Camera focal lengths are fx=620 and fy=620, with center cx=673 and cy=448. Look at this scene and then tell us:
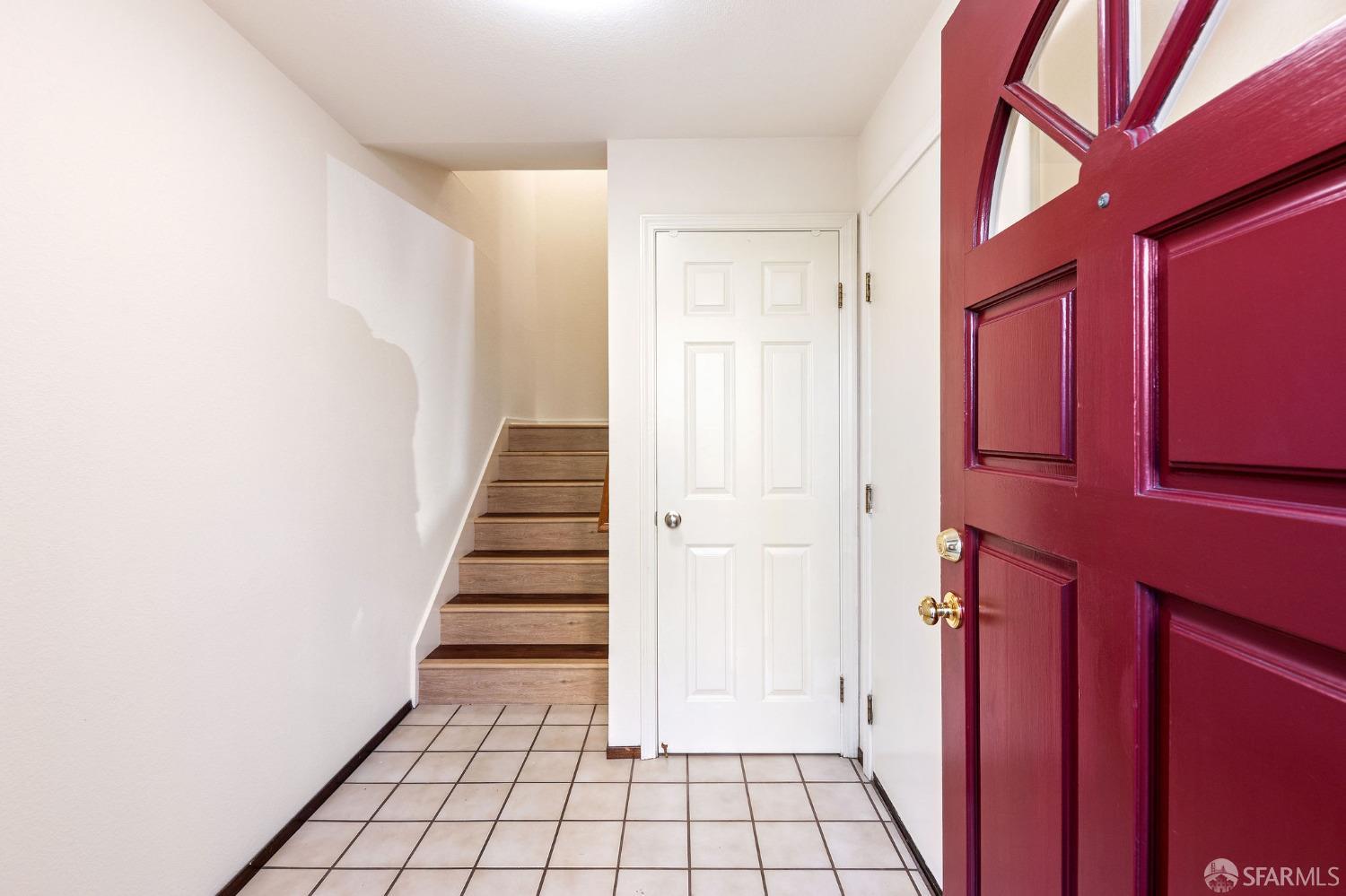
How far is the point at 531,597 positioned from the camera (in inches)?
122

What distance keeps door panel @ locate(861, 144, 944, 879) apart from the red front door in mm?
718

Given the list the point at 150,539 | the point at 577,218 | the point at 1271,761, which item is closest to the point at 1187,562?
the point at 1271,761

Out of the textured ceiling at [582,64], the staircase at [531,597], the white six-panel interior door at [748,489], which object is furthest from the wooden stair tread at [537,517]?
the textured ceiling at [582,64]

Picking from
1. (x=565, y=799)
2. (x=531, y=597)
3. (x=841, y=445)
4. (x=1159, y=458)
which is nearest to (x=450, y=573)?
(x=531, y=597)

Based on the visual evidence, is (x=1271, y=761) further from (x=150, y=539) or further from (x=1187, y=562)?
(x=150, y=539)

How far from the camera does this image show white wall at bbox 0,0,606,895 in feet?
3.86

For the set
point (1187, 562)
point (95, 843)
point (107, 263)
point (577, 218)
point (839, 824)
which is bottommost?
point (839, 824)

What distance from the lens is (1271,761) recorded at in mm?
504

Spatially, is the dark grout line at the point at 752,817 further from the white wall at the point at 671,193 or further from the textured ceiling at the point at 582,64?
the textured ceiling at the point at 582,64

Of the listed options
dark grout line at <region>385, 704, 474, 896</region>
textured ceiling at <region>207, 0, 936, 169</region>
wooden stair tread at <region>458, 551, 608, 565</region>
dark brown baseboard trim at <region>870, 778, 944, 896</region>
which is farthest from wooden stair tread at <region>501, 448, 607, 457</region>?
dark brown baseboard trim at <region>870, 778, 944, 896</region>

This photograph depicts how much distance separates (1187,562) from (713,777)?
197 centimetres

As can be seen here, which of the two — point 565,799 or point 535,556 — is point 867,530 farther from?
point 535,556

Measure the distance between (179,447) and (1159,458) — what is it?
6.23 ft

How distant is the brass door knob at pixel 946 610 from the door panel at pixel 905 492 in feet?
1.95
